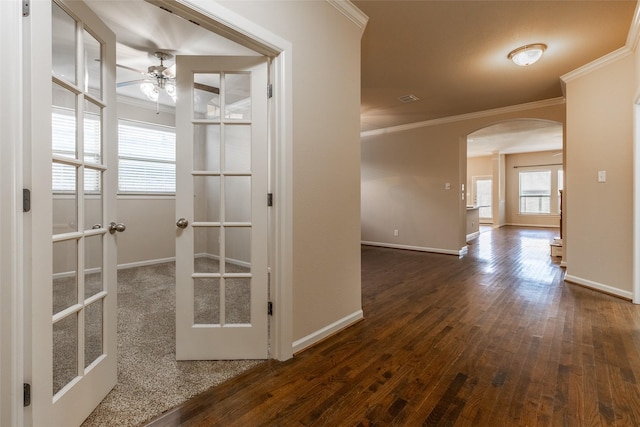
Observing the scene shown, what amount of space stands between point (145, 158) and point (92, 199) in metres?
4.00

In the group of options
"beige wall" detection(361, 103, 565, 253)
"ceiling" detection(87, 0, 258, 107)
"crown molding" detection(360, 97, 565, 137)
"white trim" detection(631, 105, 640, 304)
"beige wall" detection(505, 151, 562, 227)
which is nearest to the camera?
"ceiling" detection(87, 0, 258, 107)

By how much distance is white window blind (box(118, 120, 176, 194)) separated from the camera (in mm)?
4844

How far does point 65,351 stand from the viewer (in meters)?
1.40

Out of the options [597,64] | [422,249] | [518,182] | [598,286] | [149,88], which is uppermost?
[597,64]

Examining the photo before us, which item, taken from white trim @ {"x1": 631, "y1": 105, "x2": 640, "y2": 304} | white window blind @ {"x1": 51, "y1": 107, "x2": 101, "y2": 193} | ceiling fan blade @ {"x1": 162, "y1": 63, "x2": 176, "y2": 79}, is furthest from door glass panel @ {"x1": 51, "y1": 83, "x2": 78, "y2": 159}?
white trim @ {"x1": 631, "y1": 105, "x2": 640, "y2": 304}

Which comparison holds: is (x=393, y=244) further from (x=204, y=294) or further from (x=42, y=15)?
(x=42, y=15)

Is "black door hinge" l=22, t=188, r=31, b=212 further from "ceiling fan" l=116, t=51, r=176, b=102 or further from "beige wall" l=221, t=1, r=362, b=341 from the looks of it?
"ceiling fan" l=116, t=51, r=176, b=102

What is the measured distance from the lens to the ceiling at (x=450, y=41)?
262 cm

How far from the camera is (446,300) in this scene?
3.30 m

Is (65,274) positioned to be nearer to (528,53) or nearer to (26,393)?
(26,393)

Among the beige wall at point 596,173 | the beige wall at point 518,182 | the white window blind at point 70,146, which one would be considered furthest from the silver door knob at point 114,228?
the beige wall at point 518,182

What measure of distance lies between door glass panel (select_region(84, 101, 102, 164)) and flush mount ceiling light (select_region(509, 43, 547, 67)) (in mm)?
3863

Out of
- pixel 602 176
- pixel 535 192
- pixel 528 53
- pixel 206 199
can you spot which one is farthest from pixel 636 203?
pixel 535 192

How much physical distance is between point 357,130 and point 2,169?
2.25 metres
